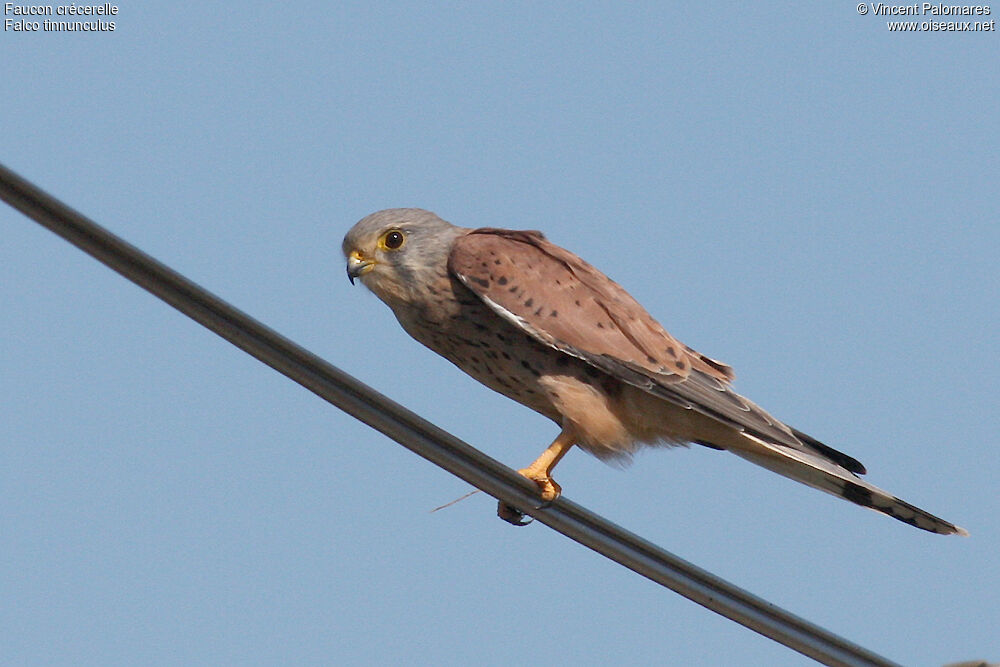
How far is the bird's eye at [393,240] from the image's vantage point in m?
5.13

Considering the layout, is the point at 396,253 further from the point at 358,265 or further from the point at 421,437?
the point at 421,437

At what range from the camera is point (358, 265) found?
510 cm

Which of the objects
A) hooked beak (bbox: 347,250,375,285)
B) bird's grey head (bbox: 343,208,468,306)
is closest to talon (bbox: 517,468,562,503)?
bird's grey head (bbox: 343,208,468,306)

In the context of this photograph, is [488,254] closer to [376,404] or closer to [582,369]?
[582,369]

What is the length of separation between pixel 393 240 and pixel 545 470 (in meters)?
1.15

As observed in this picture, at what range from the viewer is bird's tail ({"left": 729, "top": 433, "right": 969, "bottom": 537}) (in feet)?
15.0

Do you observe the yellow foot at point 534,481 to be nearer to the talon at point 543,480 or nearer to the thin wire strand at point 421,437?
the talon at point 543,480

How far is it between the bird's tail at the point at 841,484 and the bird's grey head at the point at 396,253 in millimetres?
1358

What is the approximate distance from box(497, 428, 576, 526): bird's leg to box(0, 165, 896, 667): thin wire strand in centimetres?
89

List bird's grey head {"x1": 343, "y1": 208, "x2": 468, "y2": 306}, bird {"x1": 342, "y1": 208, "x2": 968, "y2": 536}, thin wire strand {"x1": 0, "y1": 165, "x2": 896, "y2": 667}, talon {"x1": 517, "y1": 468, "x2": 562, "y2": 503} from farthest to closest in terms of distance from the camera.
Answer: bird's grey head {"x1": 343, "y1": 208, "x2": 468, "y2": 306}
bird {"x1": 342, "y1": 208, "x2": 968, "y2": 536}
talon {"x1": 517, "y1": 468, "x2": 562, "y2": 503}
thin wire strand {"x1": 0, "y1": 165, "x2": 896, "y2": 667}

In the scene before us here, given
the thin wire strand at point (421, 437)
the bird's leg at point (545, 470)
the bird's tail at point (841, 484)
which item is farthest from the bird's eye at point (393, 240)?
the thin wire strand at point (421, 437)

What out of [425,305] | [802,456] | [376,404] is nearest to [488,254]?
[425,305]

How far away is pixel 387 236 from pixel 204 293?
2548mm

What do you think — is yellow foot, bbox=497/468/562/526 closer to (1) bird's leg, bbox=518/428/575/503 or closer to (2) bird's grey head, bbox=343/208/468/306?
(1) bird's leg, bbox=518/428/575/503
